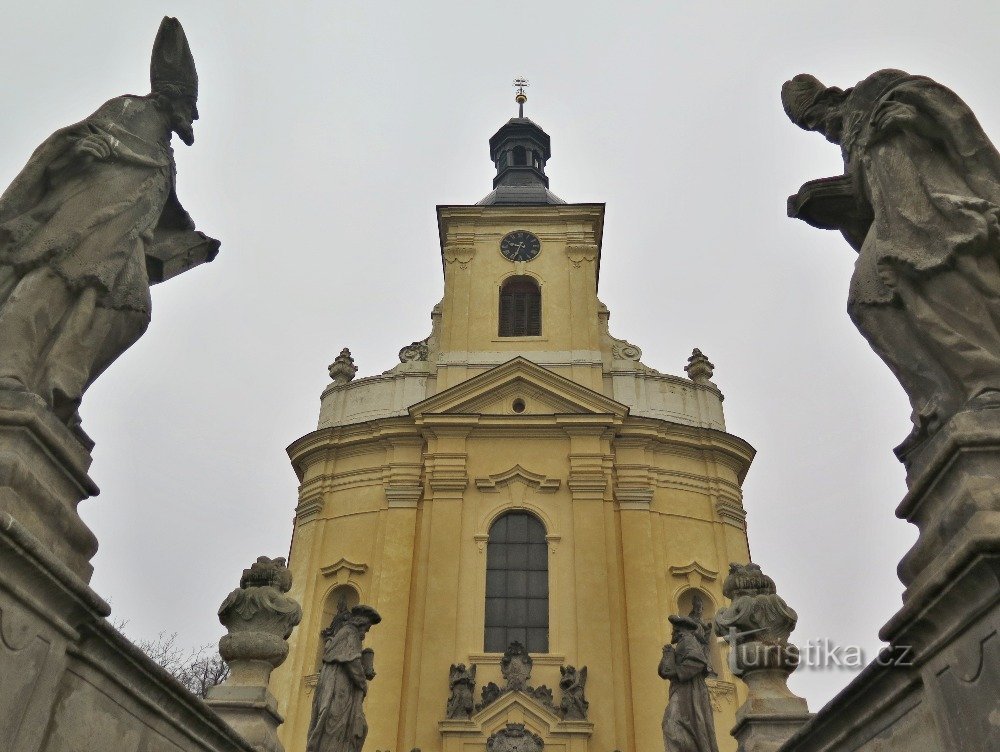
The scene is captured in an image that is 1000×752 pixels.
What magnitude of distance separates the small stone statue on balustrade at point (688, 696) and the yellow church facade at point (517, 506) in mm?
7759

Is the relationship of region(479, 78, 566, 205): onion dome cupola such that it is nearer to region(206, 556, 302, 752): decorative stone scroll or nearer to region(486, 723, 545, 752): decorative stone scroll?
region(486, 723, 545, 752): decorative stone scroll

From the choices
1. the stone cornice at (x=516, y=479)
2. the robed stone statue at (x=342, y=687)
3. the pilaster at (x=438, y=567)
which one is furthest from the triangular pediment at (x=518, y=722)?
the robed stone statue at (x=342, y=687)

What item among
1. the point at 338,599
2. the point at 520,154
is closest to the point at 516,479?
the point at 338,599

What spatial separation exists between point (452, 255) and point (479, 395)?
15.5 ft

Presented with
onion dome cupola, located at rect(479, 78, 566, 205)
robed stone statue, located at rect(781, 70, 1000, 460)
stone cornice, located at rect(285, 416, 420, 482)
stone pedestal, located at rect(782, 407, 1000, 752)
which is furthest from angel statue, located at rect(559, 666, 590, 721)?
onion dome cupola, located at rect(479, 78, 566, 205)

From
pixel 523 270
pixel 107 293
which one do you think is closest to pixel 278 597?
pixel 107 293

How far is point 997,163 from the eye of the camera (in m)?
3.94

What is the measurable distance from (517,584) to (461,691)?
2.61 meters

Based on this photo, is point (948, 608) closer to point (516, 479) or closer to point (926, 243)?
point (926, 243)

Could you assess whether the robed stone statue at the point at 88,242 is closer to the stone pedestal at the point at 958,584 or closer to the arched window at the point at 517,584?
the stone pedestal at the point at 958,584

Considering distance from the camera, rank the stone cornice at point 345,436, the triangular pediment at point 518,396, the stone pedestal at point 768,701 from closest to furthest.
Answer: the stone pedestal at point 768,701, the triangular pediment at point 518,396, the stone cornice at point 345,436

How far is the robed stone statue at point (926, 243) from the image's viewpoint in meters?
3.68

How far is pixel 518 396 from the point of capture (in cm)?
2088

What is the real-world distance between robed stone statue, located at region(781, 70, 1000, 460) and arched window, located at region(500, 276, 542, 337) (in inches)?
715
